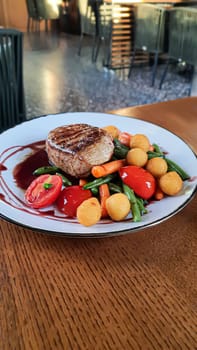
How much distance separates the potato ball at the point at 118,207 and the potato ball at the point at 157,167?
0.13 m

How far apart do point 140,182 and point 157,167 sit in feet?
0.22

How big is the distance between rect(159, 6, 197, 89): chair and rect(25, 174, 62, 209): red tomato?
331 centimetres

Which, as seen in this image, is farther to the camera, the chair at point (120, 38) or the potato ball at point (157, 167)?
the chair at point (120, 38)

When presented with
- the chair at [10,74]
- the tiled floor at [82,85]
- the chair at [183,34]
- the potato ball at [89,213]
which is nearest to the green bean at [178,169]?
the potato ball at [89,213]

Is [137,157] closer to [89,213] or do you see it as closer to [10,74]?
[89,213]

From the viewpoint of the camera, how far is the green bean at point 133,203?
2.09ft

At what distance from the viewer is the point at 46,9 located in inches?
256

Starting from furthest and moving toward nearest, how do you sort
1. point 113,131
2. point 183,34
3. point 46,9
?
1. point 46,9
2. point 183,34
3. point 113,131

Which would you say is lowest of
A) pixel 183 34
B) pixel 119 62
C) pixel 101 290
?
pixel 119 62

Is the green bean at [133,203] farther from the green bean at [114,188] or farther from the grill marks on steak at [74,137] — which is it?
the grill marks on steak at [74,137]

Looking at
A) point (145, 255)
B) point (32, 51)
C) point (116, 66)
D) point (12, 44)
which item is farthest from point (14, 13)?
point (145, 255)

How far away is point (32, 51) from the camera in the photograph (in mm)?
5641

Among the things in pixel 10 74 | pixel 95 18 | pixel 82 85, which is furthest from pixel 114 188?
pixel 95 18

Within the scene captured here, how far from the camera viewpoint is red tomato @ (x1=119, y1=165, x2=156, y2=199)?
2.28 feet
